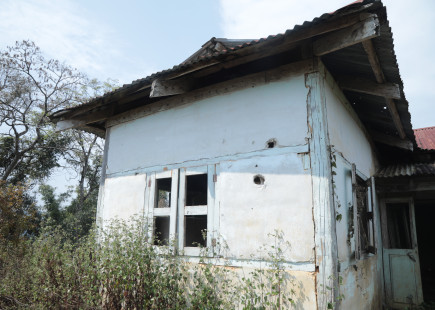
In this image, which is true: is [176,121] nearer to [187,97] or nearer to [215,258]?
[187,97]

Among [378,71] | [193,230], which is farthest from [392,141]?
[193,230]

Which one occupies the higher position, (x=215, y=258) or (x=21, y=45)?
(x=21, y=45)

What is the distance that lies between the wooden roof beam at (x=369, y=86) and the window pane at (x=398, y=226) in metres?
3.93

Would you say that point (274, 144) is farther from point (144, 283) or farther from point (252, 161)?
point (144, 283)

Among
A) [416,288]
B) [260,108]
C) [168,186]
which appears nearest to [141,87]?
[260,108]

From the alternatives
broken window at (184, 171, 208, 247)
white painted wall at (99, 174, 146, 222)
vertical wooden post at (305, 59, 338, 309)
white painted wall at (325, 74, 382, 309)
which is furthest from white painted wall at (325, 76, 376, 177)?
white painted wall at (99, 174, 146, 222)

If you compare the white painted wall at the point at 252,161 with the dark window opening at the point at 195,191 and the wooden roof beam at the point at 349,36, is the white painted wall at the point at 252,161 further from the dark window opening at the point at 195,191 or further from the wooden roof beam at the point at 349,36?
the dark window opening at the point at 195,191

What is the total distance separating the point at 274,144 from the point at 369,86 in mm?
1943

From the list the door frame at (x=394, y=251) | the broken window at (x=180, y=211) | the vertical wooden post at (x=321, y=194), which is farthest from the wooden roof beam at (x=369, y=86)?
the door frame at (x=394, y=251)

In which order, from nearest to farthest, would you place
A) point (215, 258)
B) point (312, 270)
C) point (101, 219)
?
point (312, 270), point (215, 258), point (101, 219)

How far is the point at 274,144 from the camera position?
3.97 m

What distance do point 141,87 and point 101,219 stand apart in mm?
2552

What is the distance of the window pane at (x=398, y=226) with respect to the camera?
7.03 m

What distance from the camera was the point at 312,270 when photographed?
3.39 metres
